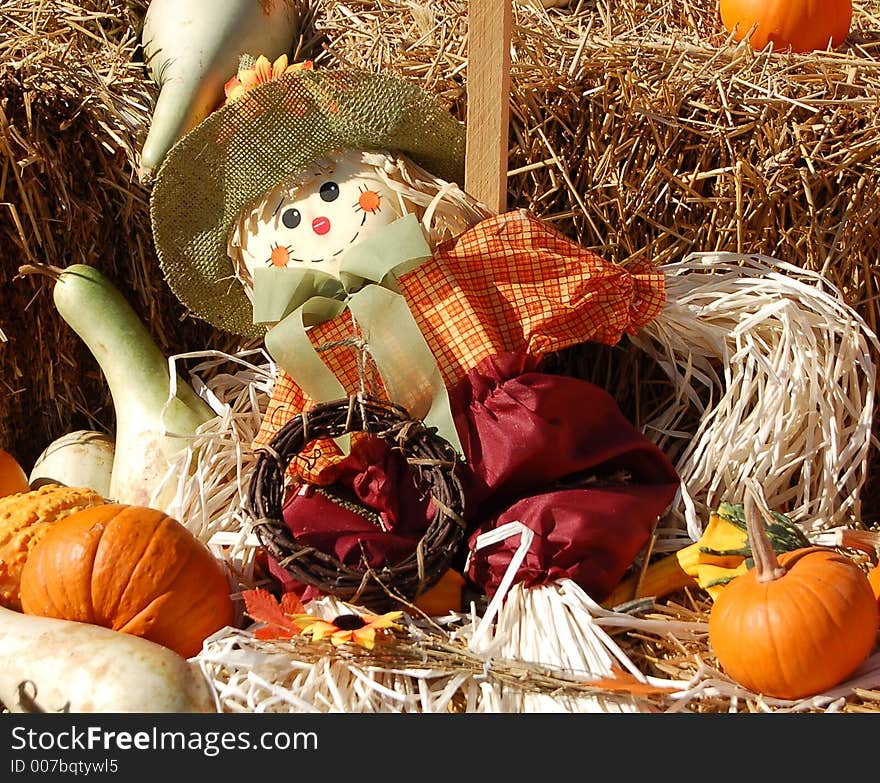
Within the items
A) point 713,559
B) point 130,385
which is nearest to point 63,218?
point 130,385

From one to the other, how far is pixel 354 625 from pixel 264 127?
1.09m

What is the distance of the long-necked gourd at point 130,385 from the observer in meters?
2.32

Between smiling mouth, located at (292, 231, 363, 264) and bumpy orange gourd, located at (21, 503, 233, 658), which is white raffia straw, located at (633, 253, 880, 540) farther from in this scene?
bumpy orange gourd, located at (21, 503, 233, 658)

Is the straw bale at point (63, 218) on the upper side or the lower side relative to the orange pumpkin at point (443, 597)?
upper

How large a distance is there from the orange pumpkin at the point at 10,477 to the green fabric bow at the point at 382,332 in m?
0.73

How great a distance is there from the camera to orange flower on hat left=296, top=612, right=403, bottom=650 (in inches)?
66.6

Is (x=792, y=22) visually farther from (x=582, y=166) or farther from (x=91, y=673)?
(x=91, y=673)

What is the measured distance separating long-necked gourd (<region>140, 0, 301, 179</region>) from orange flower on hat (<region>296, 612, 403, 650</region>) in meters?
1.27

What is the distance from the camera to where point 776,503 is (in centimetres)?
229

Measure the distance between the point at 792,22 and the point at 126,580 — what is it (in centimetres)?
227

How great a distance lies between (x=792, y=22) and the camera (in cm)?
275

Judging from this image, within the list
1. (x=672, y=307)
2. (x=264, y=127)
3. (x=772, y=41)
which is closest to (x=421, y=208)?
(x=264, y=127)

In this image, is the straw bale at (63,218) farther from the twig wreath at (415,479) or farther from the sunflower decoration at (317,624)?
the sunflower decoration at (317,624)

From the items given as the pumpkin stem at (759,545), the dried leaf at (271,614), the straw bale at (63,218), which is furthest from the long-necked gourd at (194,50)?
the pumpkin stem at (759,545)
